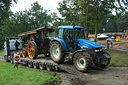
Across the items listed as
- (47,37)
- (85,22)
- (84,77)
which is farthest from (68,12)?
(84,77)

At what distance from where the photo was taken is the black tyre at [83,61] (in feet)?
29.5

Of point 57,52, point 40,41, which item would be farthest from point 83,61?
point 40,41

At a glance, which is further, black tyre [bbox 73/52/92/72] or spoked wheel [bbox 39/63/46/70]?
spoked wheel [bbox 39/63/46/70]

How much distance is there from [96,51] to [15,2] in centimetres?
2622

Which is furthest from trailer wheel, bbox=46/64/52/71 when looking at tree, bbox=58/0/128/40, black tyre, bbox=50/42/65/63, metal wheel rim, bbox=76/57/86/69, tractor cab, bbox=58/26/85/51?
tree, bbox=58/0/128/40

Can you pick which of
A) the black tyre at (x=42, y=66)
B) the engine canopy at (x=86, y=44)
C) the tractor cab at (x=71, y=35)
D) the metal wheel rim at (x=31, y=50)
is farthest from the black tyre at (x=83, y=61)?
the metal wheel rim at (x=31, y=50)

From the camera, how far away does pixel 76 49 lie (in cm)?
1052

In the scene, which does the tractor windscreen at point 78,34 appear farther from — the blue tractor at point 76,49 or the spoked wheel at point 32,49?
the spoked wheel at point 32,49

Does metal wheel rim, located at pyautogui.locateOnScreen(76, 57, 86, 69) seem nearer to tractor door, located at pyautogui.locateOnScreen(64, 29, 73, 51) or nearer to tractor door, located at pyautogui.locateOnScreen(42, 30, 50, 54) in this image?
tractor door, located at pyautogui.locateOnScreen(64, 29, 73, 51)

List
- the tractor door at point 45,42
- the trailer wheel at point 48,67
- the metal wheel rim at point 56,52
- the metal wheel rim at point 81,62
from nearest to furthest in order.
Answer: the metal wheel rim at point 81,62 → the metal wheel rim at point 56,52 → the trailer wheel at point 48,67 → the tractor door at point 45,42

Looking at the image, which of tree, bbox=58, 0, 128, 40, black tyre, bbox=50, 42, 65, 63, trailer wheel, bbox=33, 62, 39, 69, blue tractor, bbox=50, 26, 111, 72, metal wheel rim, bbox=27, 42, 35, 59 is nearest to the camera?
blue tractor, bbox=50, 26, 111, 72

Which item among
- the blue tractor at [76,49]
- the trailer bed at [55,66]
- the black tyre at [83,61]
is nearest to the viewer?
the black tyre at [83,61]

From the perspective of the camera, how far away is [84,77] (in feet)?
28.7

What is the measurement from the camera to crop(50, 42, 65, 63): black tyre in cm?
1041
